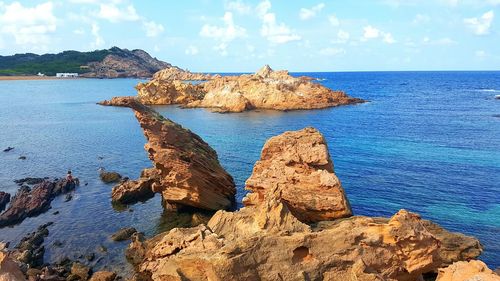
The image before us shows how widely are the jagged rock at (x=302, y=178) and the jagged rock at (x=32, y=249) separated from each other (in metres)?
15.3

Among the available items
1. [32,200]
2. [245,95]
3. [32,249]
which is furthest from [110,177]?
[245,95]

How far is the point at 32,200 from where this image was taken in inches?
1622

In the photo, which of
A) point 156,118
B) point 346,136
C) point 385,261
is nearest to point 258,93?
point 346,136

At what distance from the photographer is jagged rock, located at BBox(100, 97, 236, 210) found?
37250mm

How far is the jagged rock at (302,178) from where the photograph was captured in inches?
1109

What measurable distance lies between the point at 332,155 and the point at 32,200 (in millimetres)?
37337

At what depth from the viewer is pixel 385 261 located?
1789 centimetres

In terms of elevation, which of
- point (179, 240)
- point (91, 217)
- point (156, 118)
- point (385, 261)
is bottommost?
point (91, 217)

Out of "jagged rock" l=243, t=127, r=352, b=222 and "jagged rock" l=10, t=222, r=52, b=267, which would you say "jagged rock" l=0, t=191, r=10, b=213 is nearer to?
"jagged rock" l=10, t=222, r=52, b=267

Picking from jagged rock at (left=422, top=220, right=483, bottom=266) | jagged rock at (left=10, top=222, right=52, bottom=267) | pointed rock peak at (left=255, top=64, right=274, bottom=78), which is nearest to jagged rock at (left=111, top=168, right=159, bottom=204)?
jagged rock at (left=10, top=222, right=52, bottom=267)

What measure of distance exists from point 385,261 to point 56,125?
90600 mm

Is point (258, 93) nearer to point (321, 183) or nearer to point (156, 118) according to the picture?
point (156, 118)

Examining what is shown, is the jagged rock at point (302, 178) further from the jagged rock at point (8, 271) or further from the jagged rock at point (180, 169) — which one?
the jagged rock at point (8, 271)

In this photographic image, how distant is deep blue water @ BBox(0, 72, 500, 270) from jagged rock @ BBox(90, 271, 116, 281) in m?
2.41
